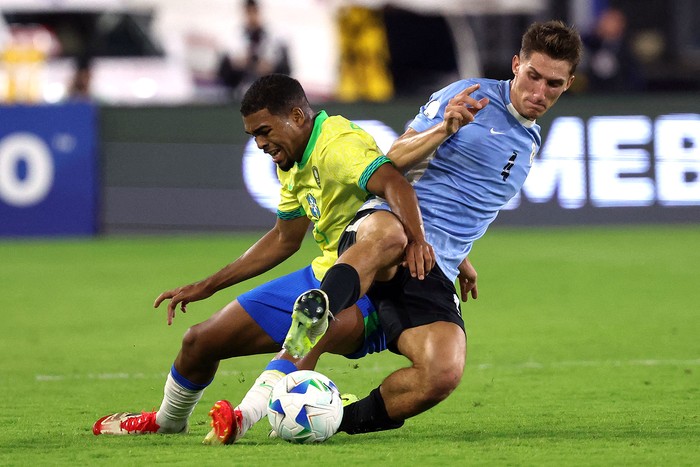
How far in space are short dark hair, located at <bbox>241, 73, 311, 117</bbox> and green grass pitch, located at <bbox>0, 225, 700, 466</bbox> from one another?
1.40 m

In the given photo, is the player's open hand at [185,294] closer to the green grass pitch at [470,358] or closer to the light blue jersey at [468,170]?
the green grass pitch at [470,358]

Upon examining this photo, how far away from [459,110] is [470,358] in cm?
312

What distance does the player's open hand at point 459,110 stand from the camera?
19.6 ft

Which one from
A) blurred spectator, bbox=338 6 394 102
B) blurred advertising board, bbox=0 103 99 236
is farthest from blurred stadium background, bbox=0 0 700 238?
blurred spectator, bbox=338 6 394 102

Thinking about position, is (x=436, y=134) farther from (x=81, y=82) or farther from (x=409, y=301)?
(x=81, y=82)

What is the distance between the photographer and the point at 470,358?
8820 millimetres

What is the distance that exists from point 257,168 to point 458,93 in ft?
29.4

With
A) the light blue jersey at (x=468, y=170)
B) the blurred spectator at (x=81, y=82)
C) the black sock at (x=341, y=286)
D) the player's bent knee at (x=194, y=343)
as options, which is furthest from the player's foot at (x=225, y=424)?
the blurred spectator at (x=81, y=82)

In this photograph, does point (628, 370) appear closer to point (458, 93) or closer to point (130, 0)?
point (458, 93)

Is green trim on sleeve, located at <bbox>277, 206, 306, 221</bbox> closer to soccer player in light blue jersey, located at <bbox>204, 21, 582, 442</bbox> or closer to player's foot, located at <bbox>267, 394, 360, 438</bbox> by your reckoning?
soccer player in light blue jersey, located at <bbox>204, 21, 582, 442</bbox>

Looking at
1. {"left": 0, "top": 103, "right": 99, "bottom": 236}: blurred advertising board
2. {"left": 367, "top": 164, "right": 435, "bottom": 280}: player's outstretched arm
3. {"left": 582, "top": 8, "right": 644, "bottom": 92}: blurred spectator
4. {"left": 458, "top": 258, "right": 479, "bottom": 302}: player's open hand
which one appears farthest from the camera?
{"left": 582, "top": 8, "right": 644, "bottom": 92}: blurred spectator

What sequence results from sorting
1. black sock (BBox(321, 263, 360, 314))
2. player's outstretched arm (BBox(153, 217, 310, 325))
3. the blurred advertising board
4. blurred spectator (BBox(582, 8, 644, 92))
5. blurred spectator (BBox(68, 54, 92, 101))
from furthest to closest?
1. blurred spectator (BBox(582, 8, 644, 92))
2. blurred spectator (BBox(68, 54, 92, 101))
3. the blurred advertising board
4. player's outstretched arm (BBox(153, 217, 310, 325))
5. black sock (BBox(321, 263, 360, 314))

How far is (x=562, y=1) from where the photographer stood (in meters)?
23.7

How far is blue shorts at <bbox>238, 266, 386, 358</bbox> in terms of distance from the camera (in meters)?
6.19
